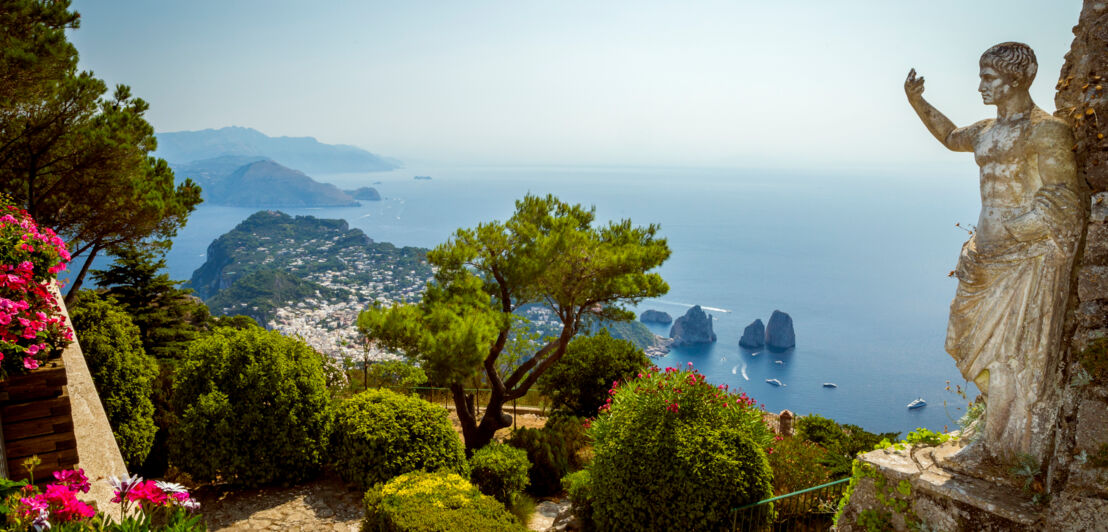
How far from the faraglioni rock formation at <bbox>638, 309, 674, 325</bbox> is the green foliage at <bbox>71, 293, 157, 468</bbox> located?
53.5m

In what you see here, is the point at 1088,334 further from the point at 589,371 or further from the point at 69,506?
the point at 589,371

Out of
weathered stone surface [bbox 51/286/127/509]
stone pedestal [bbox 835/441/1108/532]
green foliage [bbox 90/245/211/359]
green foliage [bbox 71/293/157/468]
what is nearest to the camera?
stone pedestal [bbox 835/441/1108/532]

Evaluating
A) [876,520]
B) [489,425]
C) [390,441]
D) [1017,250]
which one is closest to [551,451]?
[489,425]

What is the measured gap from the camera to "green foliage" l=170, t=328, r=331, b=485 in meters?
7.08

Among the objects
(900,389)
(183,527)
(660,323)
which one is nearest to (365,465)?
(183,527)

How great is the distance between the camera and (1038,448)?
373cm

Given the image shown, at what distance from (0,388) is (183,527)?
1.99m

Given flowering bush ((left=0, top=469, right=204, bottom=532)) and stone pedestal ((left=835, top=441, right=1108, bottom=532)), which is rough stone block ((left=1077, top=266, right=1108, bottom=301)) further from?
flowering bush ((left=0, top=469, right=204, bottom=532))

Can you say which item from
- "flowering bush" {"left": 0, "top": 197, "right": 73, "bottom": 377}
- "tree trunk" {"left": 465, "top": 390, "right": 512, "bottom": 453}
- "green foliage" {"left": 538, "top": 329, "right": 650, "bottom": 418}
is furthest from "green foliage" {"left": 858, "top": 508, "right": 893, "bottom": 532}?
"tree trunk" {"left": 465, "top": 390, "right": 512, "bottom": 453}

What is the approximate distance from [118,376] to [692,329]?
4552cm

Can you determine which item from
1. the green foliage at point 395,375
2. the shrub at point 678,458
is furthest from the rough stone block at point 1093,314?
the green foliage at point 395,375

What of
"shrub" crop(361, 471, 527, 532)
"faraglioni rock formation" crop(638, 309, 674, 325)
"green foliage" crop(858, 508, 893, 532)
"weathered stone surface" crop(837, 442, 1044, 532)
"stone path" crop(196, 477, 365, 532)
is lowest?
"faraglioni rock formation" crop(638, 309, 674, 325)

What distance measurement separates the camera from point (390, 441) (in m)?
7.21

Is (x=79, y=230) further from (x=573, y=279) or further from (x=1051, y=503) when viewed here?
(x=1051, y=503)
